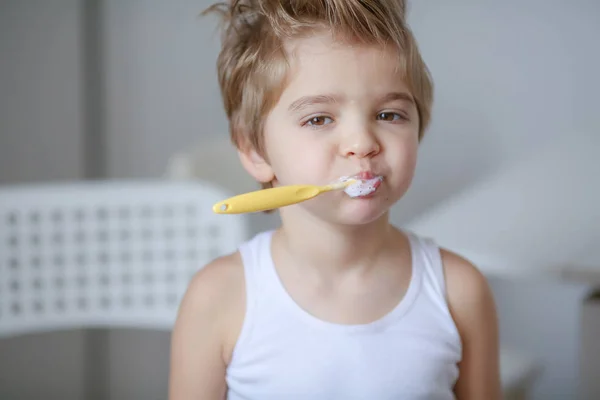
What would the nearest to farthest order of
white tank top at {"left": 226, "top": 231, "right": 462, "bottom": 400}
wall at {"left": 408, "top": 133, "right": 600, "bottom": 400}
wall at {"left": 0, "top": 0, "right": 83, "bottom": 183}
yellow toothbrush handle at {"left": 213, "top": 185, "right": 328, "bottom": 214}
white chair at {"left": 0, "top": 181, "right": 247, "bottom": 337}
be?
1. yellow toothbrush handle at {"left": 213, "top": 185, "right": 328, "bottom": 214}
2. white tank top at {"left": 226, "top": 231, "right": 462, "bottom": 400}
3. wall at {"left": 408, "top": 133, "right": 600, "bottom": 400}
4. white chair at {"left": 0, "top": 181, "right": 247, "bottom": 337}
5. wall at {"left": 0, "top": 0, "right": 83, "bottom": 183}

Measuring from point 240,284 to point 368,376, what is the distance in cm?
15

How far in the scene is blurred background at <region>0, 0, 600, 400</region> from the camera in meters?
1.32

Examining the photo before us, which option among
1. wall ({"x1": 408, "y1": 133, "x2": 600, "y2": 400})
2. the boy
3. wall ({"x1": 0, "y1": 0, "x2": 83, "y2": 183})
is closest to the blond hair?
the boy

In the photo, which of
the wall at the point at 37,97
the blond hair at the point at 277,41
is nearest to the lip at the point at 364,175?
the blond hair at the point at 277,41

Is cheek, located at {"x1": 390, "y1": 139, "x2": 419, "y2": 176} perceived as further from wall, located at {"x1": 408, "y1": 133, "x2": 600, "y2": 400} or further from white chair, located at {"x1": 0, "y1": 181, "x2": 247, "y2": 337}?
white chair, located at {"x1": 0, "y1": 181, "x2": 247, "y2": 337}

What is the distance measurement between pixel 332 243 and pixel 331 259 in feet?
0.06

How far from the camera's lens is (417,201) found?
144 centimetres

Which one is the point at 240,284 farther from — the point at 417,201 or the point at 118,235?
the point at 417,201

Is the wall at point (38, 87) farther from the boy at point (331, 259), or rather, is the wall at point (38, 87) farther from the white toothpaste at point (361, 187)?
the white toothpaste at point (361, 187)

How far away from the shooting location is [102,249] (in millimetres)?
1142

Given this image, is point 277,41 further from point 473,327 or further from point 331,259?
point 473,327

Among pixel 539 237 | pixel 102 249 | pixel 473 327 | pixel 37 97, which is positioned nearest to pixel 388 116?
pixel 473 327

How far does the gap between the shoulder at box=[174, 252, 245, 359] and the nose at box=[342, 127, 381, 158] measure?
192 mm

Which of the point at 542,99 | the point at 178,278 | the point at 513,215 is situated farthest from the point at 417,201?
the point at 178,278
